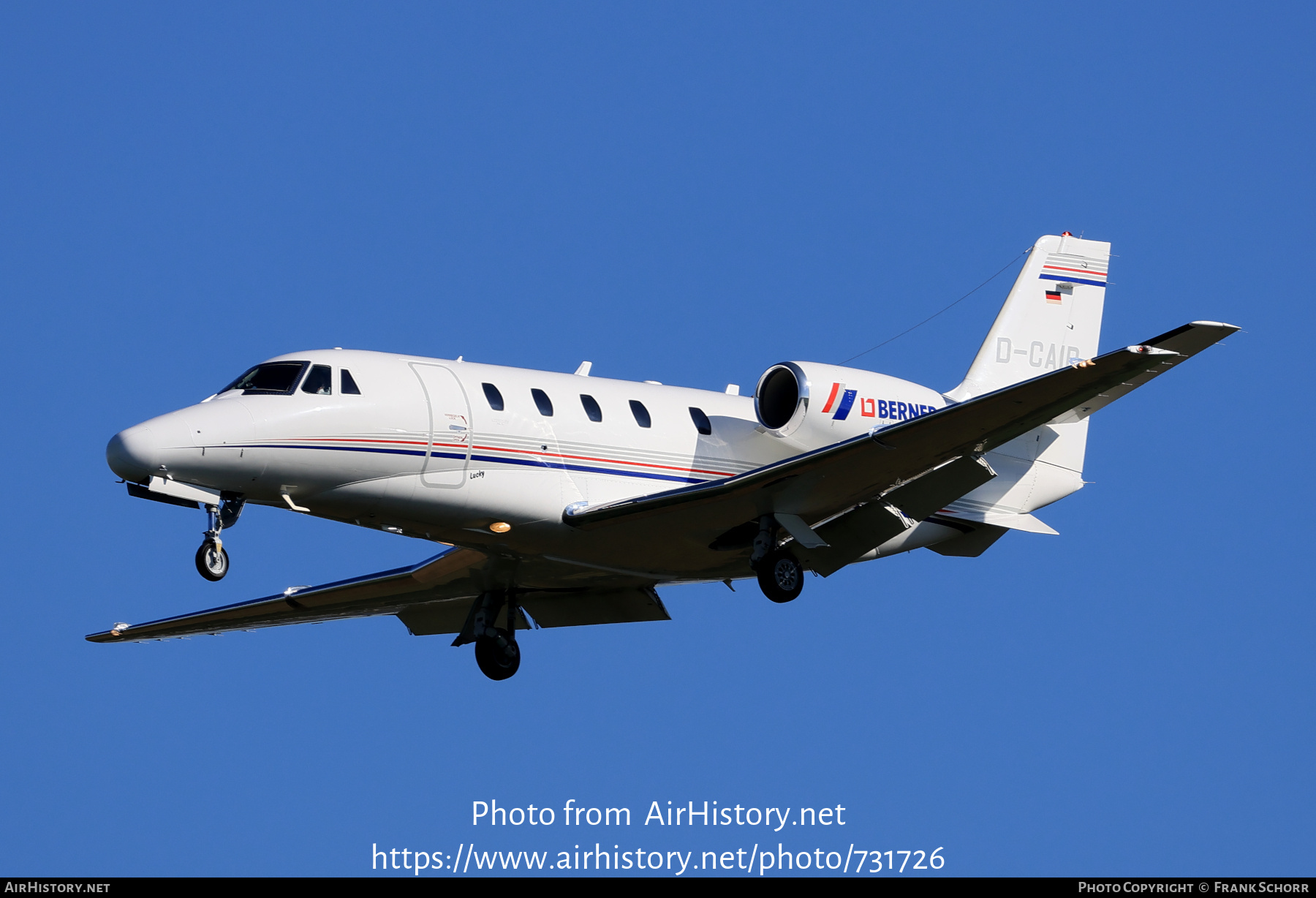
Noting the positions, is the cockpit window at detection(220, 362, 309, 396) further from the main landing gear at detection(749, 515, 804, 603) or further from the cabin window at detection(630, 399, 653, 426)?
the main landing gear at detection(749, 515, 804, 603)

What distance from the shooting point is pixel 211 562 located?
17.8 meters

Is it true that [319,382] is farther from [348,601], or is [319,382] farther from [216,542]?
[348,601]

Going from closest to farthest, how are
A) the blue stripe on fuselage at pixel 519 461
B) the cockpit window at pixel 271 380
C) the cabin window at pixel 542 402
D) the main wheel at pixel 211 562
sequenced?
the main wheel at pixel 211 562 < the blue stripe on fuselage at pixel 519 461 < the cockpit window at pixel 271 380 < the cabin window at pixel 542 402

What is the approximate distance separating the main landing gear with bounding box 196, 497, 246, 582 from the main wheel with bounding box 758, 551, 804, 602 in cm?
627

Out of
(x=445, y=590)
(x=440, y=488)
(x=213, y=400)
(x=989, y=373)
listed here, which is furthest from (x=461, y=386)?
(x=989, y=373)

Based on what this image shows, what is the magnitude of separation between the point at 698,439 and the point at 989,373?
17.4 feet

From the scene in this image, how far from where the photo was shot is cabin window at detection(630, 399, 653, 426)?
822 inches

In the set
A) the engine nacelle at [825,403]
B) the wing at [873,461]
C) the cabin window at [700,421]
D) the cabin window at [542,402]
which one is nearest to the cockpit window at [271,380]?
the cabin window at [542,402]

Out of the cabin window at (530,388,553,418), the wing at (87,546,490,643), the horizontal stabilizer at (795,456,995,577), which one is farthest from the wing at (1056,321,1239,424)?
the wing at (87,546,490,643)

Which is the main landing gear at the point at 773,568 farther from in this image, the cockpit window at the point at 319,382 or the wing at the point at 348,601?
the cockpit window at the point at 319,382

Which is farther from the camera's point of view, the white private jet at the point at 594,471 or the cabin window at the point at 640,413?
the cabin window at the point at 640,413

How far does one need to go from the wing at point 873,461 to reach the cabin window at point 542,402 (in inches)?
48.6

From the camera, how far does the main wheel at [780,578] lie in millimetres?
20375
